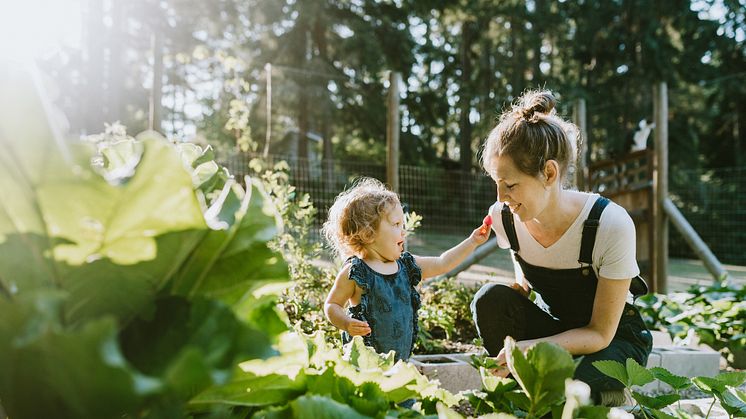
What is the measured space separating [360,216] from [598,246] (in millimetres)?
1038

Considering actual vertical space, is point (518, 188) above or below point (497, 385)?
above

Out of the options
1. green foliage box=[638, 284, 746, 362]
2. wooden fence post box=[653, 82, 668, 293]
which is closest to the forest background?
wooden fence post box=[653, 82, 668, 293]

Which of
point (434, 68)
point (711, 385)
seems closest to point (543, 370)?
point (711, 385)

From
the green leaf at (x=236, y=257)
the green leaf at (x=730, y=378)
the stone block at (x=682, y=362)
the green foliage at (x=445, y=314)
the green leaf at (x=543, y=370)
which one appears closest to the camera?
the green leaf at (x=236, y=257)

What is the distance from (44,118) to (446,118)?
2088 centimetres

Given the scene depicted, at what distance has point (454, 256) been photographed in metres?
2.84

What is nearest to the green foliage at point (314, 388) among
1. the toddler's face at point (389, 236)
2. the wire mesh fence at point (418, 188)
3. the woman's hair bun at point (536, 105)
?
the woman's hair bun at point (536, 105)

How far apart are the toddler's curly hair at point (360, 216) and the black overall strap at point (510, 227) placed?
21.0 inches

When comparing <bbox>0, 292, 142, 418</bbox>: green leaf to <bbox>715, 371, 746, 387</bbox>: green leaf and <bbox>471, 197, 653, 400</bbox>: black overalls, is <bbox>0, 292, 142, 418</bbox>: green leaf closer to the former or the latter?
<bbox>715, 371, 746, 387</bbox>: green leaf

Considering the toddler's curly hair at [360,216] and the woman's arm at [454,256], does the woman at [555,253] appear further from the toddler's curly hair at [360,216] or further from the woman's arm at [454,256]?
the toddler's curly hair at [360,216]

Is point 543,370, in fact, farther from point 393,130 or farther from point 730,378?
point 393,130

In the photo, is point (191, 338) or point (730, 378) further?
point (730, 378)

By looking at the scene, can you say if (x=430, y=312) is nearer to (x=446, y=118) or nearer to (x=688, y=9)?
(x=446, y=118)

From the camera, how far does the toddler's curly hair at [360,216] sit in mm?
2771
